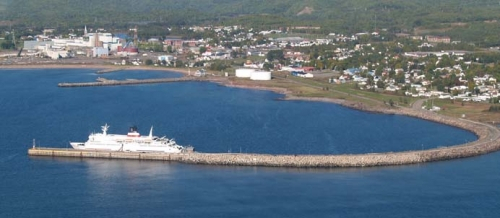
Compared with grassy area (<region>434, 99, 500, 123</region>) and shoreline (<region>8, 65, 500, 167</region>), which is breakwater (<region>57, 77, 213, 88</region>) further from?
shoreline (<region>8, 65, 500, 167</region>)

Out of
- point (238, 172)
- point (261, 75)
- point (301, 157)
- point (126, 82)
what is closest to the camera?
point (238, 172)

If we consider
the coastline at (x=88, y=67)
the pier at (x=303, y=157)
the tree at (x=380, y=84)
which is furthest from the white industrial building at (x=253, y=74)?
the pier at (x=303, y=157)

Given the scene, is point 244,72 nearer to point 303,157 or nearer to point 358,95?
point 358,95

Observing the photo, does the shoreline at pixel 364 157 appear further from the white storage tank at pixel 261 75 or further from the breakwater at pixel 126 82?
the breakwater at pixel 126 82

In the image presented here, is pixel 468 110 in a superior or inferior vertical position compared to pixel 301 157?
superior

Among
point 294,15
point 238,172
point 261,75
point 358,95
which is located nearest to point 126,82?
point 261,75
